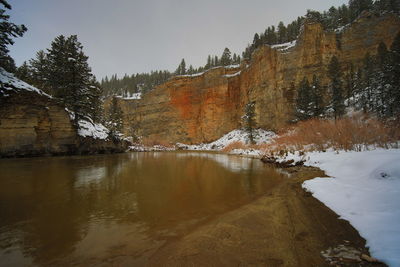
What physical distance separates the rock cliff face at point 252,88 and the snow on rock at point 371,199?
3522cm

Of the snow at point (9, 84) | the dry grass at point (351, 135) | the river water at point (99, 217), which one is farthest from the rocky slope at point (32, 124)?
the dry grass at point (351, 135)

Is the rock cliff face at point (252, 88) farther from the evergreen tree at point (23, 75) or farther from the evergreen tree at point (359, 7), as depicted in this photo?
the evergreen tree at point (23, 75)

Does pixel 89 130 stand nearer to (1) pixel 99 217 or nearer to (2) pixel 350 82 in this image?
(1) pixel 99 217

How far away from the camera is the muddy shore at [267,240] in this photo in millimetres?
2393

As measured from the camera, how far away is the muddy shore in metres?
2.39

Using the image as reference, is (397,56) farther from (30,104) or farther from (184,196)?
(30,104)

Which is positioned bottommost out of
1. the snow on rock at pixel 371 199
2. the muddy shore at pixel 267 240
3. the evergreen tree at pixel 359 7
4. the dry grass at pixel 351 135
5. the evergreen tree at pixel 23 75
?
the muddy shore at pixel 267 240

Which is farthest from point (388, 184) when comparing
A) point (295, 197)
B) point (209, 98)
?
point (209, 98)

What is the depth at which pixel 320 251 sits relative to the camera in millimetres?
2531

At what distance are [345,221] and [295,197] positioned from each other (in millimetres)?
1873

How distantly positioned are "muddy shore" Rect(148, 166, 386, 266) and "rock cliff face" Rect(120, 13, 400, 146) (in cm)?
3774

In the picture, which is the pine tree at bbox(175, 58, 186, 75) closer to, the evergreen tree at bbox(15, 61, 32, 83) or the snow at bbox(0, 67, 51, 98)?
the evergreen tree at bbox(15, 61, 32, 83)

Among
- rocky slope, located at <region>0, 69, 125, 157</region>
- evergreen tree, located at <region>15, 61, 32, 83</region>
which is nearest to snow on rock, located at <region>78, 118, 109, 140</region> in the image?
rocky slope, located at <region>0, 69, 125, 157</region>

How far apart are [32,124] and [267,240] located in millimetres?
20731
